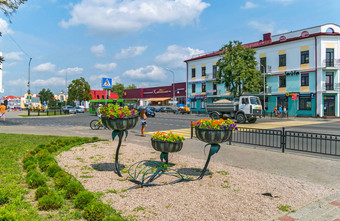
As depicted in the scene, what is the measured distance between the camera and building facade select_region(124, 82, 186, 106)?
63000 millimetres

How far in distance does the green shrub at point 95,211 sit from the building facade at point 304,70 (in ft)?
119

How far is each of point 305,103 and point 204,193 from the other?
123 feet

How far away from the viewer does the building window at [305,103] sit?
36125 millimetres

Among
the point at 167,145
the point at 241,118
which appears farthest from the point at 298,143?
the point at 241,118

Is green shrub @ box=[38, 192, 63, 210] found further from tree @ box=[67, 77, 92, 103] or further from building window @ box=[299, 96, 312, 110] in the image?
tree @ box=[67, 77, 92, 103]

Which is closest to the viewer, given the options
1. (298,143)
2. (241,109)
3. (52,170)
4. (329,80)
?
(52,170)

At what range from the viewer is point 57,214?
383 cm

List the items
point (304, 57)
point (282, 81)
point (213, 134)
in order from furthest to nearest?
point (282, 81), point (304, 57), point (213, 134)

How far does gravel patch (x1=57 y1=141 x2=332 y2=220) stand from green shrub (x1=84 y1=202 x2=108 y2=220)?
1.33 feet

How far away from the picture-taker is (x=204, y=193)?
4.92 meters

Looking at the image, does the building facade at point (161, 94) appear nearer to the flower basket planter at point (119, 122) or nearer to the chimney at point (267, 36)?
the chimney at point (267, 36)

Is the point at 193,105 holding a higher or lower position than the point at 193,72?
lower

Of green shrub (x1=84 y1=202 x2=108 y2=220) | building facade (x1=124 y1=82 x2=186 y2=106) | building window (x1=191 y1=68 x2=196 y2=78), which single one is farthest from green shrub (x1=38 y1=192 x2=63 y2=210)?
building facade (x1=124 y1=82 x2=186 y2=106)

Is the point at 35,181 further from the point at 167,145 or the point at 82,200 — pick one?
the point at 167,145
